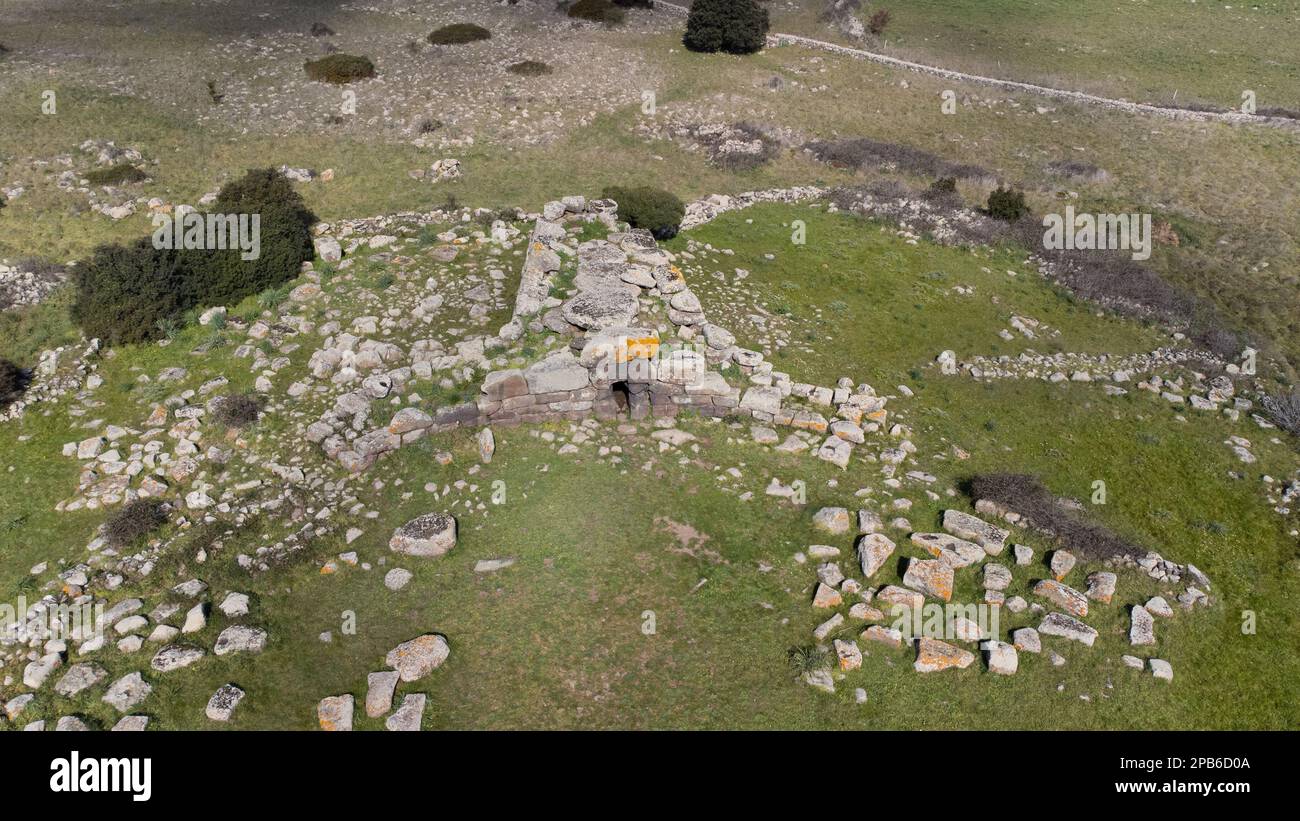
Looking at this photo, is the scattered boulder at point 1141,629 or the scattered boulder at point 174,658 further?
the scattered boulder at point 1141,629

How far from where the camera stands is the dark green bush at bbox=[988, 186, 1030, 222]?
1009 inches

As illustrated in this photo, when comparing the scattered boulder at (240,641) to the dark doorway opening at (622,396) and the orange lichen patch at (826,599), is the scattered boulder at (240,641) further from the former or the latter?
the orange lichen patch at (826,599)

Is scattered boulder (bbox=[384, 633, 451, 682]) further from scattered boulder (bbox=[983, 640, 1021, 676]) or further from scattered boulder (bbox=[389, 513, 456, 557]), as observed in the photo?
scattered boulder (bbox=[983, 640, 1021, 676])

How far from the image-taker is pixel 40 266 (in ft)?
64.8

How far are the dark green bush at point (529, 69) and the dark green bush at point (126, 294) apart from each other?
20463mm

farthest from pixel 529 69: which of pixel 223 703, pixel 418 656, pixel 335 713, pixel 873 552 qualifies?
pixel 335 713

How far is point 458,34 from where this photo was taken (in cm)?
3647

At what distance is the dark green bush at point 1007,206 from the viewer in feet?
84.1

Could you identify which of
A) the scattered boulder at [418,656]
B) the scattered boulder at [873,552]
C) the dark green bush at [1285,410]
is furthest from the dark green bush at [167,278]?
the dark green bush at [1285,410]

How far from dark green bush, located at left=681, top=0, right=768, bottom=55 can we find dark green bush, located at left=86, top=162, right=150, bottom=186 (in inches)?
1029

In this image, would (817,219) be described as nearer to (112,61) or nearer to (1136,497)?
(1136,497)
